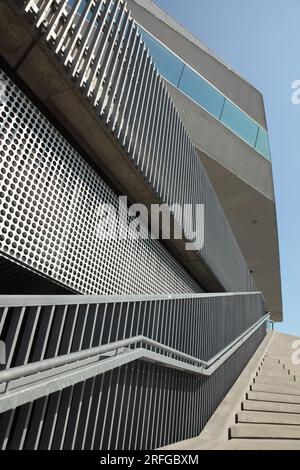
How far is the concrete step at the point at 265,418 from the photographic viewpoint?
4961 mm

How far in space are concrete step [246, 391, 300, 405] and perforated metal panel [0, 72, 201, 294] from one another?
120 inches

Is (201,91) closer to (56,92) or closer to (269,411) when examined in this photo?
(56,92)

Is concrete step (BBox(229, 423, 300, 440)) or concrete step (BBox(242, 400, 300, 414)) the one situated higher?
concrete step (BBox(242, 400, 300, 414))

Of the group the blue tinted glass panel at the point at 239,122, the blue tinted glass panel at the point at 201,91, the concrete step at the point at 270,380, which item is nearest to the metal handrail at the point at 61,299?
the concrete step at the point at 270,380

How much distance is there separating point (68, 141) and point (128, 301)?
1.87 m

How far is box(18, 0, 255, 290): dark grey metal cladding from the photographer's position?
131 inches

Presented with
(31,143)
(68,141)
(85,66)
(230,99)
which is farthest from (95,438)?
(230,99)

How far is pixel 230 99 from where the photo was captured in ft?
47.0

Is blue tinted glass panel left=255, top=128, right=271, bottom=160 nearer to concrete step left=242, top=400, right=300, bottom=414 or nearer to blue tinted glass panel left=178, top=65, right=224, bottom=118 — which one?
blue tinted glass panel left=178, top=65, right=224, bottom=118

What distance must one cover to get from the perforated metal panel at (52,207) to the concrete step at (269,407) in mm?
2704

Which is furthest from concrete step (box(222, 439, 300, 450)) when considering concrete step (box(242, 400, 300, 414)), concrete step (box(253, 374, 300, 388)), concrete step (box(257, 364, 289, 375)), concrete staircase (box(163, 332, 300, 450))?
concrete step (box(257, 364, 289, 375))

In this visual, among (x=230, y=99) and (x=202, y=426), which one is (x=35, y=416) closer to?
(x=202, y=426)

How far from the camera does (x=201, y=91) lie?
42.5 feet

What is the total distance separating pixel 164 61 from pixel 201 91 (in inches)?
72.1
